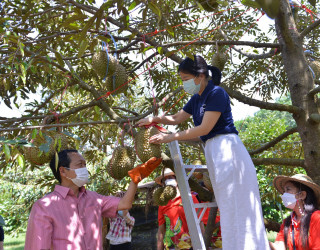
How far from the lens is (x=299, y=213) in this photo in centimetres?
242

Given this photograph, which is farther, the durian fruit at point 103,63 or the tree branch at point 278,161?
the tree branch at point 278,161

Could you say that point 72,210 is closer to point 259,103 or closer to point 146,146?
point 146,146

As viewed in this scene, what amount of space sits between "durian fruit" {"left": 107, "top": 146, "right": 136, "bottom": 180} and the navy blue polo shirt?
1.51ft

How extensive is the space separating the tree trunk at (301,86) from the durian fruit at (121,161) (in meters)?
1.37

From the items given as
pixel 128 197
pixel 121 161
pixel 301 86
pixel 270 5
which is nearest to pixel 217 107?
pixel 121 161

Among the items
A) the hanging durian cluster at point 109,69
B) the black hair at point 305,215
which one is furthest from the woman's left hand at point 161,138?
the black hair at point 305,215

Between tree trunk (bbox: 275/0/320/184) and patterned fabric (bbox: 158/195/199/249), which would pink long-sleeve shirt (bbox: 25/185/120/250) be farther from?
tree trunk (bbox: 275/0/320/184)

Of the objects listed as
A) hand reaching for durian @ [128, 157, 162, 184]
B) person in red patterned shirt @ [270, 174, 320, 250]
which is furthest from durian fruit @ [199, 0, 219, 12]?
person in red patterned shirt @ [270, 174, 320, 250]

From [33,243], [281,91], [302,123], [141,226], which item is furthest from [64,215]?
[141,226]

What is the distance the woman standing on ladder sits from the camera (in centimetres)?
201

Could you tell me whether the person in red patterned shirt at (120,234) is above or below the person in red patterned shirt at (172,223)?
below

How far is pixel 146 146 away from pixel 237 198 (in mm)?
568

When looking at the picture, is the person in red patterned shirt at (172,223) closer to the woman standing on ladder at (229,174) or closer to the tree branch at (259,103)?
the tree branch at (259,103)

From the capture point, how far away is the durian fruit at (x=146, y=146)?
209 cm
